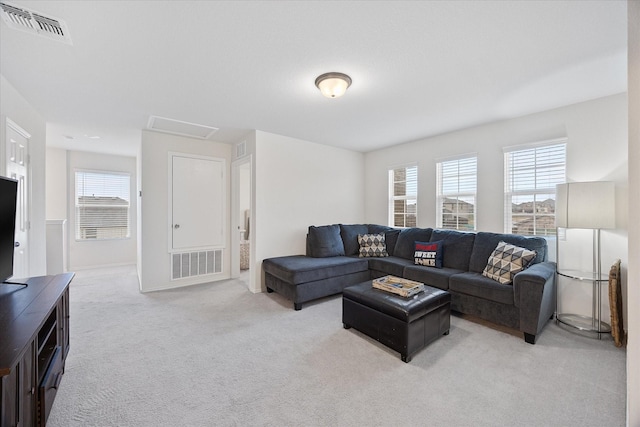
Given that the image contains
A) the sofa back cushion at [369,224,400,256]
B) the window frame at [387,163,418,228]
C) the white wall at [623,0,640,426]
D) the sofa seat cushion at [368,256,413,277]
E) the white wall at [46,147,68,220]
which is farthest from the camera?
the white wall at [46,147,68,220]

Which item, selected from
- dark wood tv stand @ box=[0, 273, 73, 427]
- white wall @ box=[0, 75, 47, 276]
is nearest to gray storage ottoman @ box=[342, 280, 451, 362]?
dark wood tv stand @ box=[0, 273, 73, 427]

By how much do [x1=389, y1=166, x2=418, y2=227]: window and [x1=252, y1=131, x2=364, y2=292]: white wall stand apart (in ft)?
2.56

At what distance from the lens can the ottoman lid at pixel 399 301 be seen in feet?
7.65

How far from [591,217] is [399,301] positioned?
2.08 meters

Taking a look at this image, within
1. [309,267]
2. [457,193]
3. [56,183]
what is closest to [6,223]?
[309,267]

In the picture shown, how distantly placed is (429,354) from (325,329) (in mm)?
1050

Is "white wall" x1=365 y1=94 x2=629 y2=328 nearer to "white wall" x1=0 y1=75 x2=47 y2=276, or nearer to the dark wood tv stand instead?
the dark wood tv stand

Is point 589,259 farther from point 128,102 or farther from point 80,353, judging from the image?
point 128,102

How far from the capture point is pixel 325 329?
291 cm

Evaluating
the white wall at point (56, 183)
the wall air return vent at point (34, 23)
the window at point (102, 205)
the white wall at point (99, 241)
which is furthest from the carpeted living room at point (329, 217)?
the window at point (102, 205)

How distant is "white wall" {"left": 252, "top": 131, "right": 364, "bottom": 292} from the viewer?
4207 millimetres

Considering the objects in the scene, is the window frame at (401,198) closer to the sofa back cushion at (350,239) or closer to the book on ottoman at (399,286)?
the sofa back cushion at (350,239)

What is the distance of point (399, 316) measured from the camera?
7.68 feet

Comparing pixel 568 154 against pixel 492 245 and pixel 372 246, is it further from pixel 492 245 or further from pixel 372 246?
pixel 372 246
